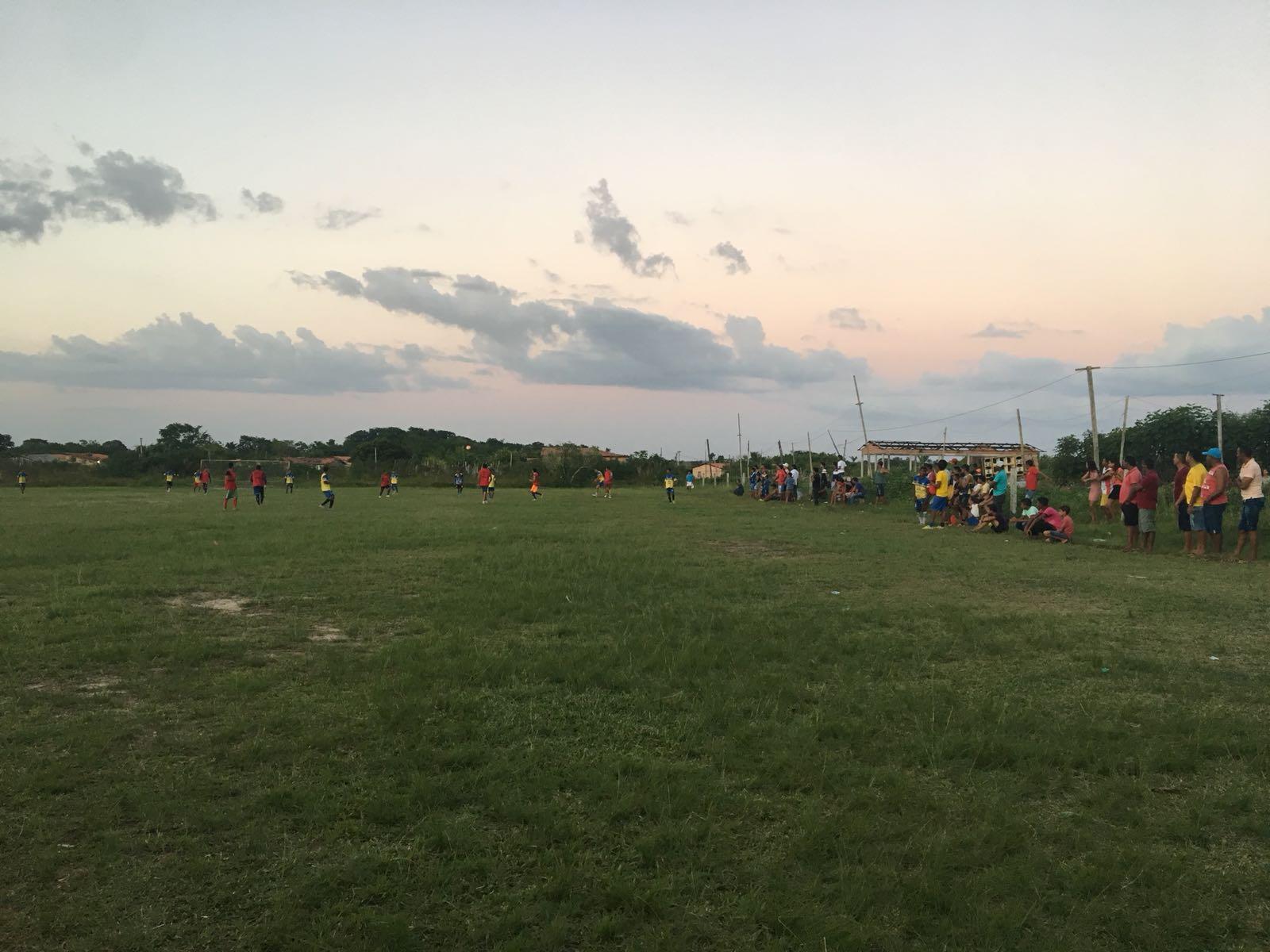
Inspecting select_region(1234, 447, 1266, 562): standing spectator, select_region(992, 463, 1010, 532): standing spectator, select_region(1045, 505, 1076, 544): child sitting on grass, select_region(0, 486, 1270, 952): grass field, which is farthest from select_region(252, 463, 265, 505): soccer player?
select_region(1234, 447, 1266, 562): standing spectator

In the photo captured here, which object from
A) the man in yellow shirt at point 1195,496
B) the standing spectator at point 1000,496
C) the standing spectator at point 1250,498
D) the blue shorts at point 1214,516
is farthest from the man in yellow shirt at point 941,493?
the standing spectator at point 1250,498

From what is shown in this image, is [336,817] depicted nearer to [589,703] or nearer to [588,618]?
[589,703]

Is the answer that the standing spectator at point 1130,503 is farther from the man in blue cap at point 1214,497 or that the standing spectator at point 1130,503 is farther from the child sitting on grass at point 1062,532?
the child sitting on grass at point 1062,532

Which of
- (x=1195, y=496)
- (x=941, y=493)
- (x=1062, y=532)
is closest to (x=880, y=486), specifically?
(x=941, y=493)

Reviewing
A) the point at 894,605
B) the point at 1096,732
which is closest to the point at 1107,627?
the point at 894,605

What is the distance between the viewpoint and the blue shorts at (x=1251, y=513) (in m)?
13.0

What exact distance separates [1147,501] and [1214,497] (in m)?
1.20

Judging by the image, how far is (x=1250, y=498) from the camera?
13125 millimetres

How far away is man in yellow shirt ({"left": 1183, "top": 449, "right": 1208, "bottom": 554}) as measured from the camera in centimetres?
1405

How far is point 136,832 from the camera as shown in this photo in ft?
12.6

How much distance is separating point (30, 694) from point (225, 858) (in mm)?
3183

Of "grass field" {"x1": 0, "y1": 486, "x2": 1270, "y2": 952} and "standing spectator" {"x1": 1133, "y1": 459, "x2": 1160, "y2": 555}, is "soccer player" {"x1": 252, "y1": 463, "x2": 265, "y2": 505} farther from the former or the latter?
"standing spectator" {"x1": 1133, "y1": 459, "x2": 1160, "y2": 555}

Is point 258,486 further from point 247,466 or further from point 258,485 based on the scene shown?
point 247,466

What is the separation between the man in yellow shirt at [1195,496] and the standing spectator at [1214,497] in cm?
10
